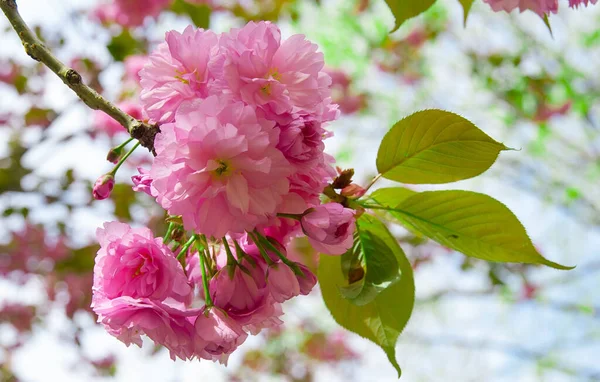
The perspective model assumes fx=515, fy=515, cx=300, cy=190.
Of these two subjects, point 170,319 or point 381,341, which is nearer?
point 170,319

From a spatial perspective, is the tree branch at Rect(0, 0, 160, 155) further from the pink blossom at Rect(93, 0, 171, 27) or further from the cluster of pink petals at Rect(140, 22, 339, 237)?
the pink blossom at Rect(93, 0, 171, 27)

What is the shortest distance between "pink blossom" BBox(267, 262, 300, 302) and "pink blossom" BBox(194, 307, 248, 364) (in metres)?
0.05

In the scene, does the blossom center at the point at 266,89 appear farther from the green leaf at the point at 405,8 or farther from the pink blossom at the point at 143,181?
the green leaf at the point at 405,8

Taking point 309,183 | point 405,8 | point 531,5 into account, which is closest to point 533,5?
point 531,5

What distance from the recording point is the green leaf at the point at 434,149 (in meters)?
0.55

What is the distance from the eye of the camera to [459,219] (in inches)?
23.8

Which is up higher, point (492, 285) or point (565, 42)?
point (565, 42)

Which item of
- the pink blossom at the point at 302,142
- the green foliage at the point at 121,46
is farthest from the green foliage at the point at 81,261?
the pink blossom at the point at 302,142

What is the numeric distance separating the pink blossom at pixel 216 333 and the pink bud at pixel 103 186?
0.63ft

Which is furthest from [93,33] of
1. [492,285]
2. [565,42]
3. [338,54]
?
[565,42]

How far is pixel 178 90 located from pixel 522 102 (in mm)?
2833

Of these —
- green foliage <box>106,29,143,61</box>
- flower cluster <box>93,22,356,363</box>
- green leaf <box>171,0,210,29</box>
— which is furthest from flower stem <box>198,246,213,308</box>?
green foliage <box>106,29,143,61</box>

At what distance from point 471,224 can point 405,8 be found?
11.4 inches

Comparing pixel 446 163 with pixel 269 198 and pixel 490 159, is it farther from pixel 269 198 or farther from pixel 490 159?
pixel 269 198
